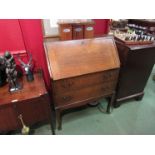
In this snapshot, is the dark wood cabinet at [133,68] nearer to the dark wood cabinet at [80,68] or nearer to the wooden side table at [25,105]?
the dark wood cabinet at [80,68]

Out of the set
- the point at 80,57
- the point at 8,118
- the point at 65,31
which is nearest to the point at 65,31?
the point at 65,31

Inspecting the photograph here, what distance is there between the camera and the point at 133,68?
1711mm

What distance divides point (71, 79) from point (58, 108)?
40 cm

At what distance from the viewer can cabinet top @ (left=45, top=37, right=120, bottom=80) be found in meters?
1.30

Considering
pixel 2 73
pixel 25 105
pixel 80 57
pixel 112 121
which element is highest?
pixel 80 57

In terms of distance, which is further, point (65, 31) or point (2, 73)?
point (65, 31)

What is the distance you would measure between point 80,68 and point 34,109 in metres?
0.62

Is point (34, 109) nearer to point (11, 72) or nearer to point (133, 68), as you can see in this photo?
point (11, 72)

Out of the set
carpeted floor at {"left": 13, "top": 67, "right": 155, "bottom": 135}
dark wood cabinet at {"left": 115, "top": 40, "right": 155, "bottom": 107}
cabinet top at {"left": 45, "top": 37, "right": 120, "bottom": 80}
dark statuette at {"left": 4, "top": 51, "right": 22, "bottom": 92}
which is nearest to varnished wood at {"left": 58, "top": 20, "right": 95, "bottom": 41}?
cabinet top at {"left": 45, "top": 37, "right": 120, "bottom": 80}

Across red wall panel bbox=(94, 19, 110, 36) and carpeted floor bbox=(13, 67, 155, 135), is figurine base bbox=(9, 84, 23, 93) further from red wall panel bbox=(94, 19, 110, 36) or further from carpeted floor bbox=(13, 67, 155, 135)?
red wall panel bbox=(94, 19, 110, 36)

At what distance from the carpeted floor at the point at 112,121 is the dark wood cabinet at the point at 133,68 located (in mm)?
196

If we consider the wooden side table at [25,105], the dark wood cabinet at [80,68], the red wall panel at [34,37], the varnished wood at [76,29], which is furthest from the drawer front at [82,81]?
the red wall panel at [34,37]

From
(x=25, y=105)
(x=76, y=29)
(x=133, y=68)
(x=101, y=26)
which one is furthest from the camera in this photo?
(x=101, y=26)
